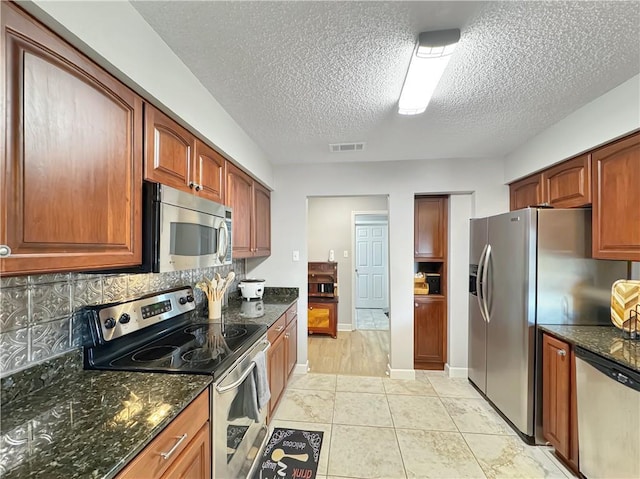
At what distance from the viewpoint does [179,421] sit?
3.39 feet

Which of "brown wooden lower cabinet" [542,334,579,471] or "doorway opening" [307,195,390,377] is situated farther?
"doorway opening" [307,195,390,377]

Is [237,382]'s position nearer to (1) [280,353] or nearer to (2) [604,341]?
(1) [280,353]

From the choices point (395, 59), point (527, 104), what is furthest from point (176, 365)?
point (527, 104)

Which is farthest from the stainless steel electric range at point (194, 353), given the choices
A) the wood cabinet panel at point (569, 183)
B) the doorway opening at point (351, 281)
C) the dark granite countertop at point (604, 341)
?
the wood cabinet panel at point (569, 183)

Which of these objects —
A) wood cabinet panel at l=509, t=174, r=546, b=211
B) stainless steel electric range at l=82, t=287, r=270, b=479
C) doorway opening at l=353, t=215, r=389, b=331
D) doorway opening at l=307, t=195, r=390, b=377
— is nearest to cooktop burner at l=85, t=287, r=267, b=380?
stainless steel electric range at l=82, t=287, r=270, b=479

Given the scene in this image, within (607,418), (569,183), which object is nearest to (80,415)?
(607,418)

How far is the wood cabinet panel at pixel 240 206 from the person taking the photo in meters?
2.27

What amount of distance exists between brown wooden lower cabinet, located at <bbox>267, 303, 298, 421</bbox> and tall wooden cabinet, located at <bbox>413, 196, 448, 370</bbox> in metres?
1.44

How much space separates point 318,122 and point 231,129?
0.65 meters

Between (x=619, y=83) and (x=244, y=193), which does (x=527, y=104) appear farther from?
(x=244, y=193)

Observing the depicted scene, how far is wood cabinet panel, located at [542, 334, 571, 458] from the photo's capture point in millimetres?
1889

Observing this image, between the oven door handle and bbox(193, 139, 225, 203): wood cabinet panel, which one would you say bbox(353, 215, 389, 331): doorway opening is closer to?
bbox(193, 139, 225, 203): wood cabinet panel

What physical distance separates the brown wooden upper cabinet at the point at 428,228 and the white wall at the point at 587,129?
895mm

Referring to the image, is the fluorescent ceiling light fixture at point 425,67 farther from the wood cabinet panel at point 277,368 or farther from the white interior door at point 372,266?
the white interior door at point 372,266
